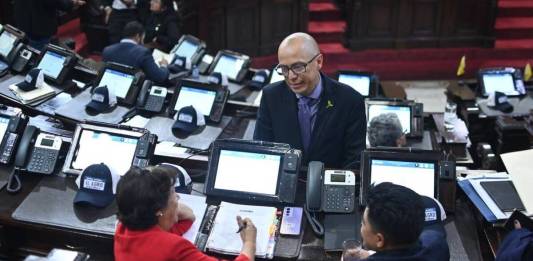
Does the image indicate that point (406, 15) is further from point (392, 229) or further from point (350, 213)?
point (392, 229)

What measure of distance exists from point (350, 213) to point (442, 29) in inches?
241

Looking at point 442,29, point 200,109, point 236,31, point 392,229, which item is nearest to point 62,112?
point 200,109

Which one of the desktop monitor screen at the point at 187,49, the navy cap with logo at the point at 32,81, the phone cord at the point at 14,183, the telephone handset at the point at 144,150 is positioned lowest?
the phone cord at the point at 14,183

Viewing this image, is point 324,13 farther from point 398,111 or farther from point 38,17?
point 398,111

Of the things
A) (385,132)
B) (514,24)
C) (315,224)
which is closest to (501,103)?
(385,132)

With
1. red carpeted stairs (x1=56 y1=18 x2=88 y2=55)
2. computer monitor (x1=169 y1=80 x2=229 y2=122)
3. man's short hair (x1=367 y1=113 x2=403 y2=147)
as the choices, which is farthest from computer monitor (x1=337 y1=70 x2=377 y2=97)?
red carpeted stairs (x1=56 y1=18 x2=88 y2=55)

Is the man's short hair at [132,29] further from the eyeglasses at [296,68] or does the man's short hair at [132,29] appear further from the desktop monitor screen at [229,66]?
the eyeglasses at [296,68]

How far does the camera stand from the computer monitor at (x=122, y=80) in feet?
14.6

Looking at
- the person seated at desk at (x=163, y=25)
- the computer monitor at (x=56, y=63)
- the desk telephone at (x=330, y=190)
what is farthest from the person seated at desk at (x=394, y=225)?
the person seated at desk at (x=163, y=25)

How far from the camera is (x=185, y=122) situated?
4145 mm

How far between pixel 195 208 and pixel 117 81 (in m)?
2.06

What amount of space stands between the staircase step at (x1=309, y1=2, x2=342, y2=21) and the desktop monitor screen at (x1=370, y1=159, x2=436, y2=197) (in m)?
6.03

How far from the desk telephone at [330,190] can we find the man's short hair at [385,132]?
2.08 feet

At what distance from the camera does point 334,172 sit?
9.29ft
